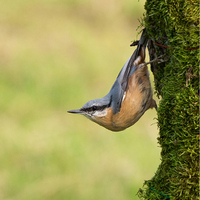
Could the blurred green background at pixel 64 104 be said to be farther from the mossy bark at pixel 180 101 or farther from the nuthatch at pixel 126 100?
the mossy bark at pixel 180 101

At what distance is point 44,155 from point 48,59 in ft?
8.15

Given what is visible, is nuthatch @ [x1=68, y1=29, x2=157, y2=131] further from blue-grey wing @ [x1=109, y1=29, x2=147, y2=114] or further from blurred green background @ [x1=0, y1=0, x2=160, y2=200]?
blurred green background @ [x1=0, y1=0, x2=160, y2=200]

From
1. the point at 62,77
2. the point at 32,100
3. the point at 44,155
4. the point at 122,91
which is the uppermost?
the point at 62,77

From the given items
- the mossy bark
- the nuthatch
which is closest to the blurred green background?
the nuthatch

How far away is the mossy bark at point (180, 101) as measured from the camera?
6.26 ft

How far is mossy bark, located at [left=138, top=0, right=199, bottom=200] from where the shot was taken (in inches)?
75.2

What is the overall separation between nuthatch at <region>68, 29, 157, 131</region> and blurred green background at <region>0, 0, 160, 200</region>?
1.85m

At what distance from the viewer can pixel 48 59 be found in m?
6.66

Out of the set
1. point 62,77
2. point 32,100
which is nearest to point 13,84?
point 32,100

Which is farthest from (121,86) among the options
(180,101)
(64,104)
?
(64,104)

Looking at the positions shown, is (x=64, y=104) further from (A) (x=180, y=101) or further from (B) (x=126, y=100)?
(A) (x=180, y=101)

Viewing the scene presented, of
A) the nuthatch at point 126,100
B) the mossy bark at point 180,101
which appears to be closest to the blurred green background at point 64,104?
the nuthatch at point 126,100

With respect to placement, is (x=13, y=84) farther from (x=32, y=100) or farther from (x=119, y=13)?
(x=119, y=13)

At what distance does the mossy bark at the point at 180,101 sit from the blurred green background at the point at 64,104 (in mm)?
2477
